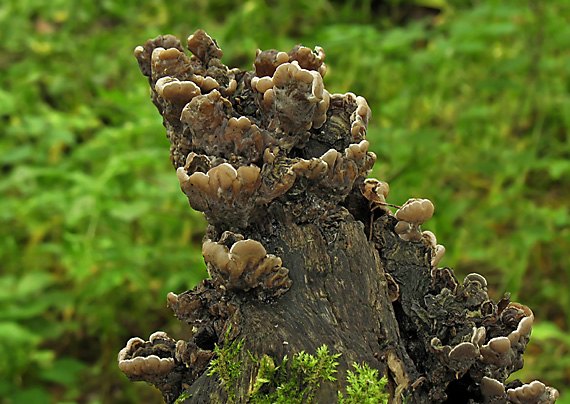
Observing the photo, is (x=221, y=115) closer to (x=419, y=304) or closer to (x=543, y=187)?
(x=419, y=304)

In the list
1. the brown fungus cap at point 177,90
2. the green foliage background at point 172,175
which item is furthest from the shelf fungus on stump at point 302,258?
the green foliage background at point 172,175

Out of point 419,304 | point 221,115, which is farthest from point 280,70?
point 419,304

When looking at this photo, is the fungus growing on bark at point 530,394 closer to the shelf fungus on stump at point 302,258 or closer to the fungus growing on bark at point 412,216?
the shelf fungus on stump at point 302,258

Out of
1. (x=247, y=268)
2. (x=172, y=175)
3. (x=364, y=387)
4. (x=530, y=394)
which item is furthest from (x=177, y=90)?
(x=172, y=175)

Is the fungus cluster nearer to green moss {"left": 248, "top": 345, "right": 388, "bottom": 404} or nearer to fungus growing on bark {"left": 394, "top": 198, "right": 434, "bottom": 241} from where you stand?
fungus growing on bark {"left": 394, "top": 198, "right": 434, "bottom": 241}

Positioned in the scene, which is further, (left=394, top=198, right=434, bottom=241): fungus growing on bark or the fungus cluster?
(left=394, top=198, right=434, bottom=241): fungus growing on bark

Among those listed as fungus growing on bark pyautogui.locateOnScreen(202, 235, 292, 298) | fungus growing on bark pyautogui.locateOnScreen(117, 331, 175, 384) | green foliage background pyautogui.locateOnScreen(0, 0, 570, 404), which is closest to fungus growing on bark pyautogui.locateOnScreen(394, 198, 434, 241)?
fungus growing on bark pyautogui.locateOnScreen(202, 235, 292, 298)
